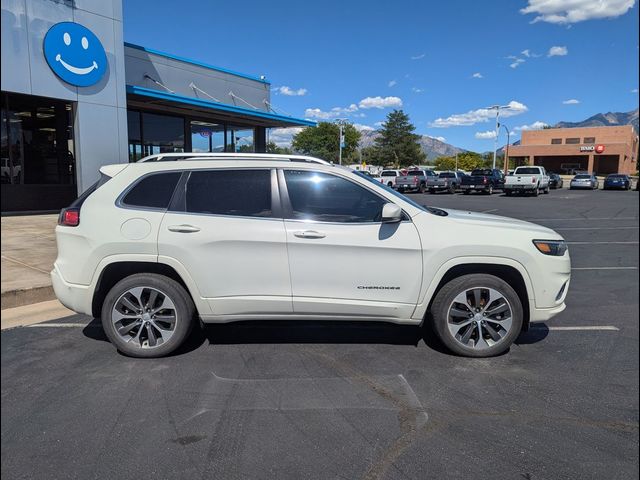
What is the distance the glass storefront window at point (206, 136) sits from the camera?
22.7 metres

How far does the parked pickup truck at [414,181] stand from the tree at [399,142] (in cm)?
5935

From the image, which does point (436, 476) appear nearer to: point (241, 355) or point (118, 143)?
point (241, 355)

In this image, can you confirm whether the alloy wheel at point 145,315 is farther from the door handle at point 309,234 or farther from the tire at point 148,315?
the door handle at point 309,234

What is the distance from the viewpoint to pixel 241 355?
450 cm

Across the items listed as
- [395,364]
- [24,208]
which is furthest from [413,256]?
[24,208]

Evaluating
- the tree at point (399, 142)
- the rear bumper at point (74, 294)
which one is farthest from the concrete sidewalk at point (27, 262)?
the tree at point (399, 142)

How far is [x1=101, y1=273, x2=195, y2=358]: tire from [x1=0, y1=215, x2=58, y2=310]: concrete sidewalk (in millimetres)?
978

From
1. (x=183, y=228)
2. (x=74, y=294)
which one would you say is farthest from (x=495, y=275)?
Answer: (x=74, y=294)

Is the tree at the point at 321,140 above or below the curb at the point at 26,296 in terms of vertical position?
above

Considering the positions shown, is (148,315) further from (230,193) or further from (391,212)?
(391,212)

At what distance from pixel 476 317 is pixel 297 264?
5.52ft

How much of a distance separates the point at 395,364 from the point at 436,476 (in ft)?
5.20

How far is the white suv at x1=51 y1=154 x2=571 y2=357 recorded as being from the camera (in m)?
4.29

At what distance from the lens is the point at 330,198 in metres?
4.52
